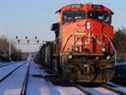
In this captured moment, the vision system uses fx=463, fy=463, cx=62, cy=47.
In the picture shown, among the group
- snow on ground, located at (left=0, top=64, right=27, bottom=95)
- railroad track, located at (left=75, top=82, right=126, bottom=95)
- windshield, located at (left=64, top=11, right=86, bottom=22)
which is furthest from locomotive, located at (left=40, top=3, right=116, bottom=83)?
snow on ground, located at (left=0, top=64, right=27, bottom=95)

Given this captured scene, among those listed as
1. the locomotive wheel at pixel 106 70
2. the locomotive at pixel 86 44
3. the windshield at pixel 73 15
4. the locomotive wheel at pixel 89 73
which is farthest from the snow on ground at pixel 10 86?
the windshield at pixel 73 15

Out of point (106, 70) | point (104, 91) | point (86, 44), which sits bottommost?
point (104, 91)

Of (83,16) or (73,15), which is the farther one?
(73,15)

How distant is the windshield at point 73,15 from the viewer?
76.1ft

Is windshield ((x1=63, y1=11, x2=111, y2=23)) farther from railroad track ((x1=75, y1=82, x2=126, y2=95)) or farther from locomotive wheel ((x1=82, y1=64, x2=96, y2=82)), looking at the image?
railroad track ((x1=75, y1=82, x2=126, y2=95))

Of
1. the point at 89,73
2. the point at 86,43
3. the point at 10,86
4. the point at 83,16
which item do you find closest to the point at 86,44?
the point at 86,43

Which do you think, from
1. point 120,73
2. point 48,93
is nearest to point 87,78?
point 48,93

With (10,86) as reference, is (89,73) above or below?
above

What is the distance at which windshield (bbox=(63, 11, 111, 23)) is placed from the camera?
23188mm

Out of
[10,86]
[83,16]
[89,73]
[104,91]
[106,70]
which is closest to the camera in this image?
[104,91]

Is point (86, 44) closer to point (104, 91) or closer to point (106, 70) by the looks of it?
point (106, 70)

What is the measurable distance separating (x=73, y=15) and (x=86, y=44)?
5.36 feet

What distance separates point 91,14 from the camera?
2330 centimetres

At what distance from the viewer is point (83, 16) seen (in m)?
23.2
